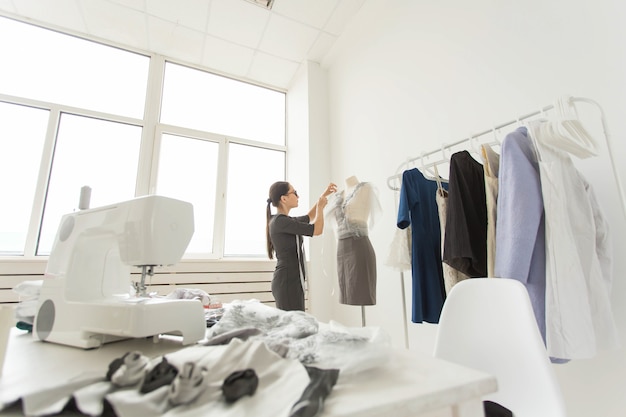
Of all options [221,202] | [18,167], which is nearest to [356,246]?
[221,202]

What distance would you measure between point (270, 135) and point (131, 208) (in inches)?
120

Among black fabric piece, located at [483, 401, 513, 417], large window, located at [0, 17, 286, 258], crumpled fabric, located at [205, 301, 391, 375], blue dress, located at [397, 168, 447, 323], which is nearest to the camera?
crumpled fabric, located at [205, 301, 391, 375]

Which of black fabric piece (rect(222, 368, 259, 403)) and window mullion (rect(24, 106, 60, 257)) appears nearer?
black fabric piece (rect(222, 368, 259, 403))

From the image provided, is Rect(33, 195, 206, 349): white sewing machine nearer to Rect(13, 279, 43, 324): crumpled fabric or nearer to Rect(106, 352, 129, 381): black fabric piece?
Rect(13, 279, 43, 324): crumpled fabric

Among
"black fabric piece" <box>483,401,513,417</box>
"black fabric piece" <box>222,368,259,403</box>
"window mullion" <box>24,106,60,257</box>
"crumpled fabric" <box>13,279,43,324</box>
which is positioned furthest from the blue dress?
"window mullion" <box>24,106,60,257</box>

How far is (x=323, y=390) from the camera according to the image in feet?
1.17

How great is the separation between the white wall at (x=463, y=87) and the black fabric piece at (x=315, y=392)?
1.35 metres

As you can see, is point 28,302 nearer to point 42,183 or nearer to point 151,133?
point 42,183

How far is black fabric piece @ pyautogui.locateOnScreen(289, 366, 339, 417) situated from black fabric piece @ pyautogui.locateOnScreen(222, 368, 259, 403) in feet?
0.22

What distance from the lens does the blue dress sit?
1.41 metres

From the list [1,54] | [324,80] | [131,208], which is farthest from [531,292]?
[1,54]

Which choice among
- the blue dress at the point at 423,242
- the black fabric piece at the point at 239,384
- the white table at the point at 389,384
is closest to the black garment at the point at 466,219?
the blue dress at the point at 423,242

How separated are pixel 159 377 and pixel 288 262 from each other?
148 cm

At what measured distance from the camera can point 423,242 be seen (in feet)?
4.81
